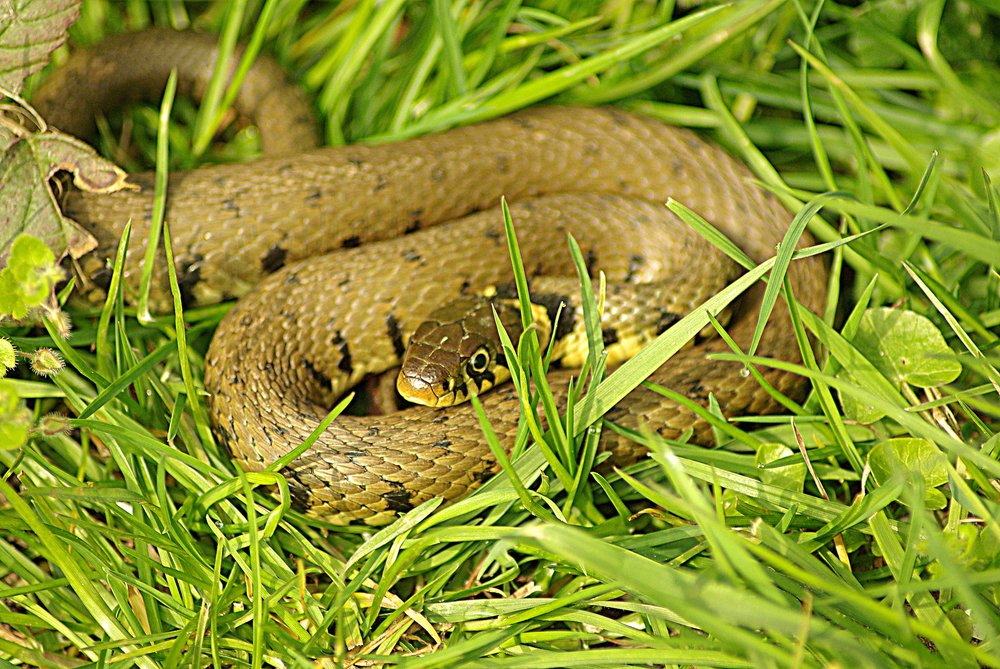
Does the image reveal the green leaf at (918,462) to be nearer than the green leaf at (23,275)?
No

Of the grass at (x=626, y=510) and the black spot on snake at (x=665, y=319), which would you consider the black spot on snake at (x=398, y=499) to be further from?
the black spot on snake at (x=665, y=319)

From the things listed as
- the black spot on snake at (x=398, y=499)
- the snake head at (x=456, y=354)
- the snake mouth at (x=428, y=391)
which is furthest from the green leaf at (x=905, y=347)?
the black spot on snake at (x=398, y=499)

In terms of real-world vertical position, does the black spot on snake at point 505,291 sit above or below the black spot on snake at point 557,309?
above

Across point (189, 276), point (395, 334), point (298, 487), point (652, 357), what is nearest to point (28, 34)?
point (189, 276)

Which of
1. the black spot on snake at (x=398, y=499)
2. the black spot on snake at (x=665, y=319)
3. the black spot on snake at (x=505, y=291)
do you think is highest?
the black spot on snake at (x=505, y=291)

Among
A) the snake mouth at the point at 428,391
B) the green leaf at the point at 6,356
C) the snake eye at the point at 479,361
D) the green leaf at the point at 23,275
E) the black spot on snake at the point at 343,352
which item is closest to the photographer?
the green leaf at the point at 23,275

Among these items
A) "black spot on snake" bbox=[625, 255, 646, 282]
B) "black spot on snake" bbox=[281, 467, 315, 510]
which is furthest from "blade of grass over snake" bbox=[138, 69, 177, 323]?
"black spot on snake" bbox=[625, 255, 646, 282]

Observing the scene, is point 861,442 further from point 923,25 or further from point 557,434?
point 923,25

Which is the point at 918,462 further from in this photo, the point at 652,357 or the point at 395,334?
the point at 395,334
